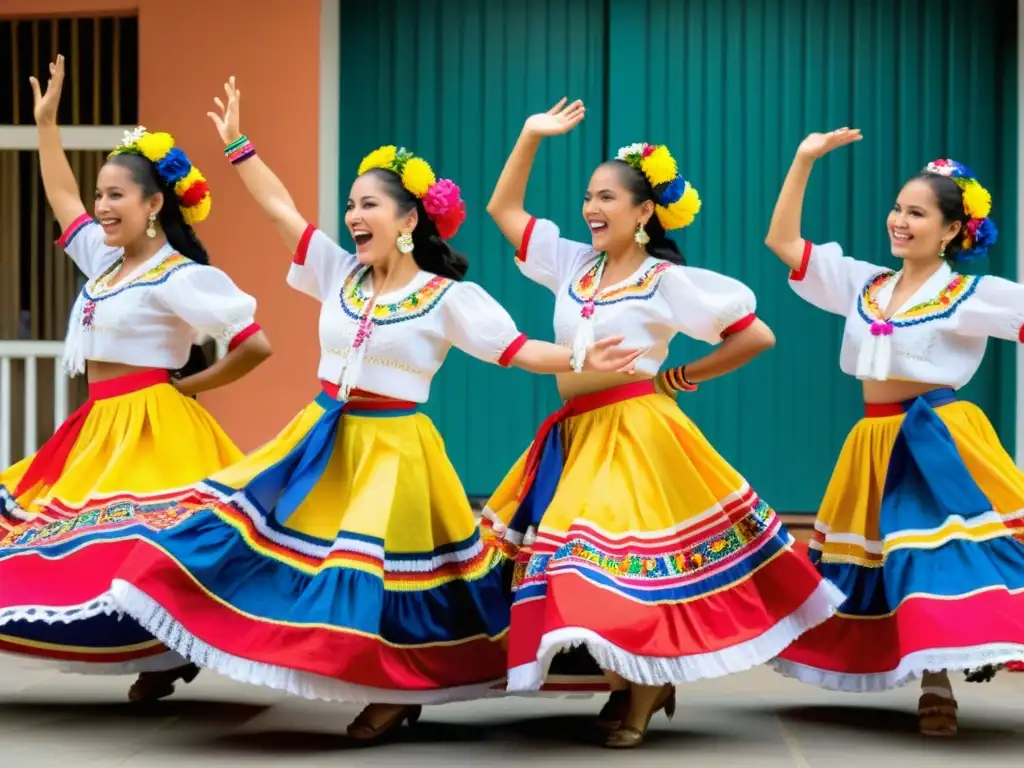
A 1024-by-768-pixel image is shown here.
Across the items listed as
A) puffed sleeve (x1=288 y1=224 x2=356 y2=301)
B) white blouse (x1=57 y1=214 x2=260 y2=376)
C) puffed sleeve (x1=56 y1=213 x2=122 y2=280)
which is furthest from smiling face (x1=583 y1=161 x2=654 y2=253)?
puffed sleeve (x1=56 y1=213 x2=122 y2=280)

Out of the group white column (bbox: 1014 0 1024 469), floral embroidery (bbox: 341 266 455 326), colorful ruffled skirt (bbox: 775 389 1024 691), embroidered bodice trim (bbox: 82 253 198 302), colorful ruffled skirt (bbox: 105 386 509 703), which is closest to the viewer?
colorful ruffled skirt (bbox: 105 386 509 703)

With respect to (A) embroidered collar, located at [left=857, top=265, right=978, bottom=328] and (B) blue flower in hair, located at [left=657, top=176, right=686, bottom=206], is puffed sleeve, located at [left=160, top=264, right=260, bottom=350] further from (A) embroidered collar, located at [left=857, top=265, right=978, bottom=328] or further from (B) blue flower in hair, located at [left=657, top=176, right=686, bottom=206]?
(A) embroidered collar, located at [left=857, top=265, right=978, bottom=328]

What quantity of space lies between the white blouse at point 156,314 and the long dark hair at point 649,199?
1.18 m

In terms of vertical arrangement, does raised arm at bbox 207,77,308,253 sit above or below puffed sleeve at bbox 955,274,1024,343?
above

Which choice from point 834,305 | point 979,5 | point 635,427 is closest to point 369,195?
point 635,427

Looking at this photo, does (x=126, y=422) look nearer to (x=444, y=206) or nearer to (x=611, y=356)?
(x=444, y=206)

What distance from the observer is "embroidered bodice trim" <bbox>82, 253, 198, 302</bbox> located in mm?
5137

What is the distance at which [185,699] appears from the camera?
5.35 meters

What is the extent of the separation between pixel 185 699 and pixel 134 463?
84cm

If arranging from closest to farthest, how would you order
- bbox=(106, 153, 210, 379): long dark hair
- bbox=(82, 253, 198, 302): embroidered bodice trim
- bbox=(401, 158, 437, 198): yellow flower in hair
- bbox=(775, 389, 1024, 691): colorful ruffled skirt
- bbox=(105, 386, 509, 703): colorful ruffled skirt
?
bbox=(105, 386, 509, 703): colorful ruffled skirt, bbox=(775, 389, 1024, 691): colorful ruffled skirt, bbox=(401, 158, 437, 198): yellow flower in hair, bbox=(82, 253, 198, 302): embroidered bodice trim, bbox=(106, 153, 210, 379): long dark hair

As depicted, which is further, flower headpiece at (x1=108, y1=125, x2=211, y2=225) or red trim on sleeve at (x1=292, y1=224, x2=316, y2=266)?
flower headpiece at (x1=108, y1=125, x2=211, y2=225)

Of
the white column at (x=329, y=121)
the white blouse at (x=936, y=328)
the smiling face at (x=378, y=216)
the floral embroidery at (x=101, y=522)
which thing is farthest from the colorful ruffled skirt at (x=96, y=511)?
the white column at (x=329, y=121)

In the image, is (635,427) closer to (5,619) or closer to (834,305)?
(834,305)

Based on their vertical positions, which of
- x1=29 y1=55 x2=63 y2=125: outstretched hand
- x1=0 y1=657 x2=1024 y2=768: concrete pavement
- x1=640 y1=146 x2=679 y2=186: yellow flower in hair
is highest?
x1=29 y1=55 x2=63 y2=125: outstretched hand
